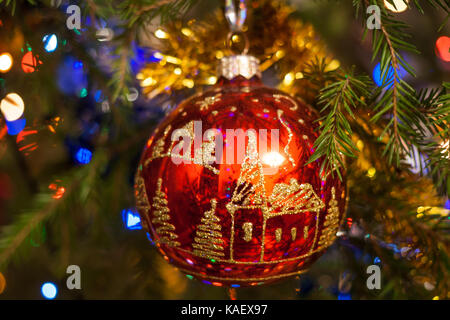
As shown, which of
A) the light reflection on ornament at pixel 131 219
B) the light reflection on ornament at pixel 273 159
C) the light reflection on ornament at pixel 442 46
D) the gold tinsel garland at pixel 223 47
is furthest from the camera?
the light reflection on ornament at pixel 442 46

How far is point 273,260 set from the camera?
0.41 meters

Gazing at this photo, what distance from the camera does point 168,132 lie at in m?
0.43

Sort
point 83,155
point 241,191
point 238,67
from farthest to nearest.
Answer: point 83,155 → point 238,67 → point 241,191

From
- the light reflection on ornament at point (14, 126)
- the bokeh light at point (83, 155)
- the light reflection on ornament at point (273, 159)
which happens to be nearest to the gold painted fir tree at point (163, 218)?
the light reflection on ornament at point (273, 159)

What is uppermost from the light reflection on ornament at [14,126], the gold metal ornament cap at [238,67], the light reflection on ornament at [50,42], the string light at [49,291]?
the light reflection on ornament at [50,42]

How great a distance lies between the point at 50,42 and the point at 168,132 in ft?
1.09

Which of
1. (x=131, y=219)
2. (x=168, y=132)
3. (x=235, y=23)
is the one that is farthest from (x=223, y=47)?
(x=131, y=219)

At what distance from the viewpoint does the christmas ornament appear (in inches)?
14.9

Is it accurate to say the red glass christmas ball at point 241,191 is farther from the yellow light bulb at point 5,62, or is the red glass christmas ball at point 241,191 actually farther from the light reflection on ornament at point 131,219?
the yellow light bulb at point 5,62

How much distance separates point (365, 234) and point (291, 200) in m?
0.28

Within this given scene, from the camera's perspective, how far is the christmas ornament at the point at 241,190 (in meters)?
0.38

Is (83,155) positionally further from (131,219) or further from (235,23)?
(235,23)

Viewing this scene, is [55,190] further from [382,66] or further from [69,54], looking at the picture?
[382,66]

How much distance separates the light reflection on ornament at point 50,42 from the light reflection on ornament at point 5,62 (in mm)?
129
